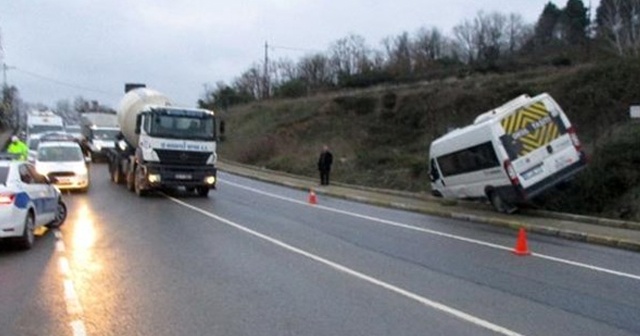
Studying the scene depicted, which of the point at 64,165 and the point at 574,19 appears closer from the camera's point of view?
the point at 64,165

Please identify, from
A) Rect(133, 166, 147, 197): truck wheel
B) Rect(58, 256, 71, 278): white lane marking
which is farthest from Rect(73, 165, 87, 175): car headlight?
Rect(58, 256, 71, 278): white lane marking

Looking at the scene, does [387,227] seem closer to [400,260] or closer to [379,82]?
[400,260]

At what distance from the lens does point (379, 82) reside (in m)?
70.6

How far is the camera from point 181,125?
82.5ft

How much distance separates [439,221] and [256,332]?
1327 cm

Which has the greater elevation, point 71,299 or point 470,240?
point 71,299

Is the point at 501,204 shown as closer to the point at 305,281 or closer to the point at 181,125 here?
the point at 181,125

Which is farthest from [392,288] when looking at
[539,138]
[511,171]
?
[539,138]

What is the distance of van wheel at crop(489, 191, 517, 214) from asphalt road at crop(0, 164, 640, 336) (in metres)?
3.04

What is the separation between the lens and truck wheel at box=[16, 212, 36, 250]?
13406 mm

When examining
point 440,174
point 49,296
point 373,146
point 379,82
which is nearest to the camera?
point 49,296

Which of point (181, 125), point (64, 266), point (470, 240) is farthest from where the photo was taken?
point (181, 125)

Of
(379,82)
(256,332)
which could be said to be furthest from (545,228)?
(379,82)

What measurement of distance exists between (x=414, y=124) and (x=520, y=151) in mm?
25767
